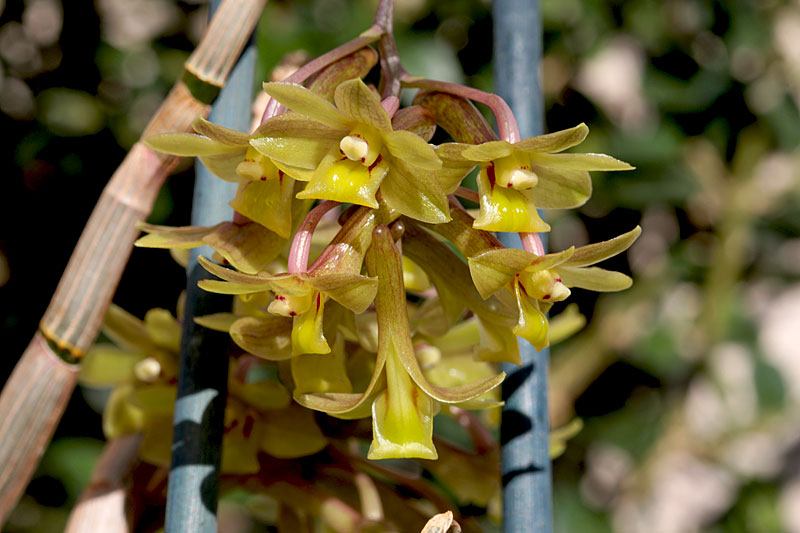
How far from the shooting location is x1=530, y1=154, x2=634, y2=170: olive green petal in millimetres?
264

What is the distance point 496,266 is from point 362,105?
0.07m

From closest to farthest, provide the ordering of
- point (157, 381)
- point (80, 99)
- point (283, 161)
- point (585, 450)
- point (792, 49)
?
point (283, 161) → point (157, 381) → point (80, 99) → point (585, 450) → point (792, 49)

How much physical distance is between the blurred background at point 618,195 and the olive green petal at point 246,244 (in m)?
0.48

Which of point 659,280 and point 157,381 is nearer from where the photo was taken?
point 157,381

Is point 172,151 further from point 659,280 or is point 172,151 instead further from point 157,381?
point 659,280

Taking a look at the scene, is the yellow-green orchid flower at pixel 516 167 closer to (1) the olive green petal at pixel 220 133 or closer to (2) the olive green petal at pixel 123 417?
(1) the olive green petal at pixel 220 133

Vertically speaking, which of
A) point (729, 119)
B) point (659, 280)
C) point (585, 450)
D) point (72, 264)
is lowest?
point (585, 450)

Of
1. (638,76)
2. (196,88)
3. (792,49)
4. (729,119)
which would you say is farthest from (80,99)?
(792,49)

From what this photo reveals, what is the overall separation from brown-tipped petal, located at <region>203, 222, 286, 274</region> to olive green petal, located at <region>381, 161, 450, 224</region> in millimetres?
50

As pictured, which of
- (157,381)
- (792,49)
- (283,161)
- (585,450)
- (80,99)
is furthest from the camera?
(792,49)

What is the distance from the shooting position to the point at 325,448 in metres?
0.38

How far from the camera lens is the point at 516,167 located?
0.27 m

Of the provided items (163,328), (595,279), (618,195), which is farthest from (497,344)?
(618,195)

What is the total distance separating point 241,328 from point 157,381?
0.38 feet
